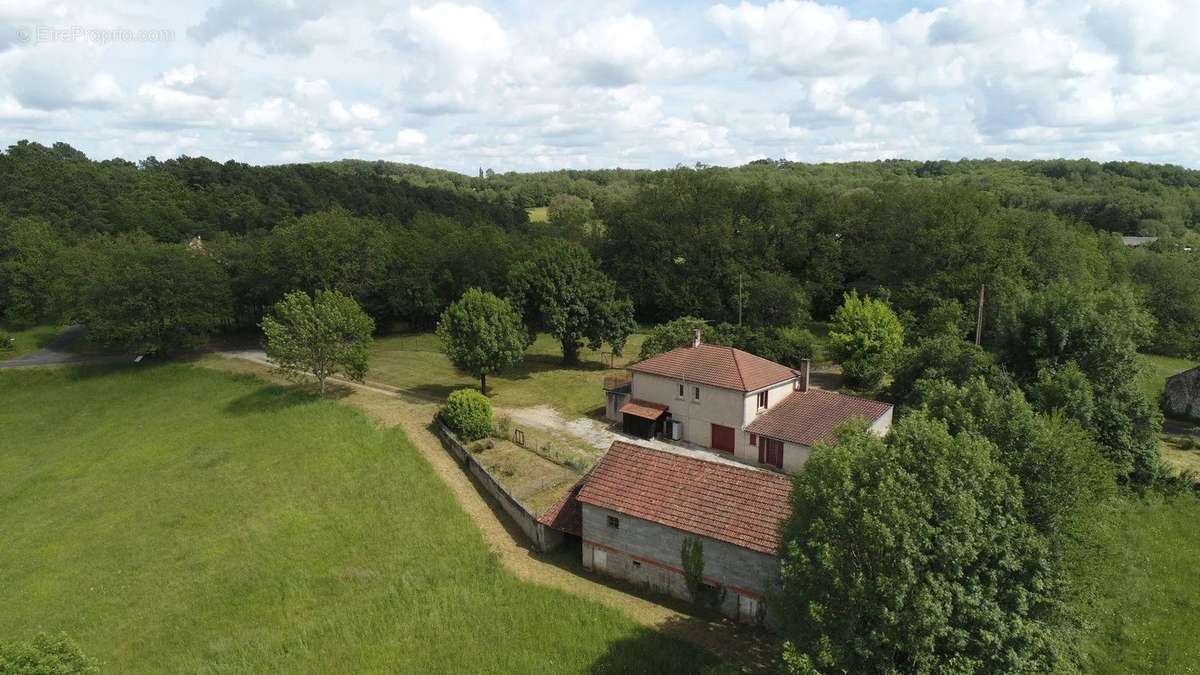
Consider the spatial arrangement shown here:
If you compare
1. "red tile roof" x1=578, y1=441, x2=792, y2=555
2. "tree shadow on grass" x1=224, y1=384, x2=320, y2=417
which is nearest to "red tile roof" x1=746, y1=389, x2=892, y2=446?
"red tile roof" x1=578, y1=441, x2=792, y2=555

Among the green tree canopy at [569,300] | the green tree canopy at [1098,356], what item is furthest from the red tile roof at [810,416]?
the green tree canopy at [569,300]

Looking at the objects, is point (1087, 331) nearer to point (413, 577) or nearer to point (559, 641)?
point (559, 641)

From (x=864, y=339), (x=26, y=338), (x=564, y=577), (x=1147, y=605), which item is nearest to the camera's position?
(x=1147, y=605)

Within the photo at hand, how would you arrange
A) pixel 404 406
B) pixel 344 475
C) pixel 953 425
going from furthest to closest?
1. pixel 404 406
2. pixel 344 475
3. pixel 953 425

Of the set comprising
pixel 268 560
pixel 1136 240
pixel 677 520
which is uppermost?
pixel 1136 240

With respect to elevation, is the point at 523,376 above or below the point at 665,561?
below

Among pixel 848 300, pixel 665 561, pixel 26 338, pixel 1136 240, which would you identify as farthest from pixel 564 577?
pixel 1136 240

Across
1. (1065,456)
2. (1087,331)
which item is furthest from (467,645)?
(1087,331)

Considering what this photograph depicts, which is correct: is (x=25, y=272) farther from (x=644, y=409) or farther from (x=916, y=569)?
(x=916, y=569)
